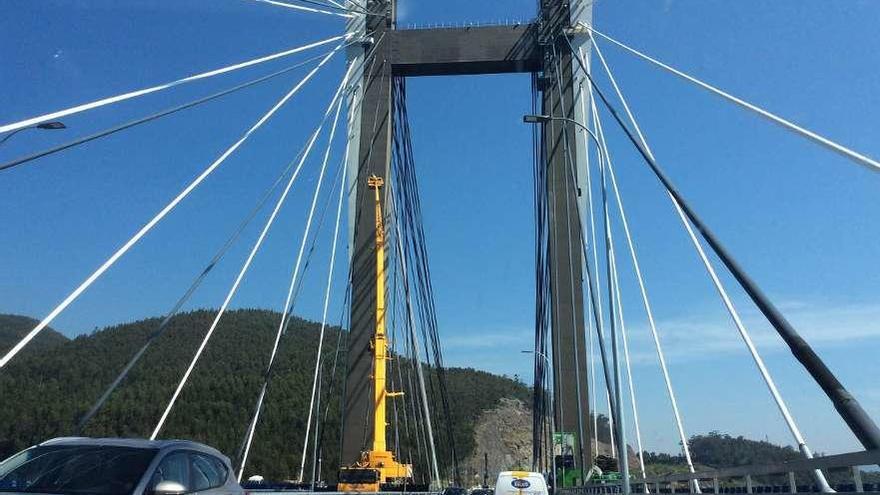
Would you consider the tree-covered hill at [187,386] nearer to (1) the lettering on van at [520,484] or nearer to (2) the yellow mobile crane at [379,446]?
(2) the yellow mobile crane at [379,446]

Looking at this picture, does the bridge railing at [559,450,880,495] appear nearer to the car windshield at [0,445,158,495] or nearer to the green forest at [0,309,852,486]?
the car windshield at [0,445,158,495]

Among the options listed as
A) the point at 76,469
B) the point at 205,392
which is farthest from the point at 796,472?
the point at 205,392

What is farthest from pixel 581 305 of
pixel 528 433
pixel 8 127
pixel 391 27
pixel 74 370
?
pixel 528 433

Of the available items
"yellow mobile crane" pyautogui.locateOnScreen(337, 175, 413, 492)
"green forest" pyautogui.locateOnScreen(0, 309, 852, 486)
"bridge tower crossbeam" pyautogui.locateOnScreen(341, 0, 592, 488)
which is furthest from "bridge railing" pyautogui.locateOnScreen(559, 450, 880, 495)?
"green forest" pyautogui.locateOnScreen(0, 309, 852, 486)

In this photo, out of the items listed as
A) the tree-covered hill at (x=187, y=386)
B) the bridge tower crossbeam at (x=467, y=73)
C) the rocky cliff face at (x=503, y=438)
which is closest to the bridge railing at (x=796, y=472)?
the bridge tower crossbeam at (x=467, y=73)

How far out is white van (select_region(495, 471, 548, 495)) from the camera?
2430 cm

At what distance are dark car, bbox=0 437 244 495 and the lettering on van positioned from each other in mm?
17046

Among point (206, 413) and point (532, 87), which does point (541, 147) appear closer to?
point (532, 87)

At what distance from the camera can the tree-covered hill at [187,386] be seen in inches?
1975

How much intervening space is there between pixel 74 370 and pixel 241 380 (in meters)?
25.2

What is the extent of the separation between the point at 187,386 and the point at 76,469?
267 feet

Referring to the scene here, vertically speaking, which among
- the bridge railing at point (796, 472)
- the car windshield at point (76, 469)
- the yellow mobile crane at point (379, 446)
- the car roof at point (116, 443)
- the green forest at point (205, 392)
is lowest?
the car windshield at point (76, 469)

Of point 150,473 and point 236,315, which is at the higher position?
point 236,315

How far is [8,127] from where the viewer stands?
955 centimetres
